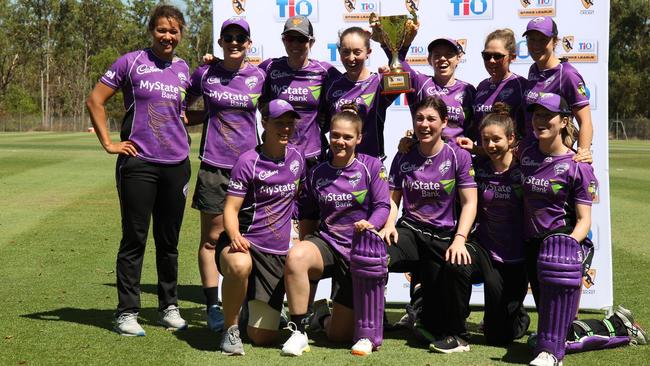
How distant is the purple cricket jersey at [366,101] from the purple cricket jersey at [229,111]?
551 mm

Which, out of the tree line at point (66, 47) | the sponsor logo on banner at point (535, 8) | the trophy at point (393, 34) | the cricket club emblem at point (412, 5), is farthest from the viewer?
the tree line at point (66, 47)

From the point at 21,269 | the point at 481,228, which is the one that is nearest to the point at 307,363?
the point at 481,228

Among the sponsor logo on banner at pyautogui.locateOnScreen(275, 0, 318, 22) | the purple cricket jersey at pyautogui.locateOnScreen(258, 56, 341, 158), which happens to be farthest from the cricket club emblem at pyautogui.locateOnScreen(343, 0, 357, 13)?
the purple cricket jersey at pyautogui.locateOnScreen(258, 56, 341, 158)

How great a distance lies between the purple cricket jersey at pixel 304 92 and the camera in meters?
5.96

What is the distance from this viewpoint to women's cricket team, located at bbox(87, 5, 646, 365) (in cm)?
529

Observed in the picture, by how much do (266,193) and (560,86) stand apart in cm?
213

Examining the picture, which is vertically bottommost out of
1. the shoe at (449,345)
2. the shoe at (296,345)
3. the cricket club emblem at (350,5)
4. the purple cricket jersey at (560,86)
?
the shoe at (449,345)

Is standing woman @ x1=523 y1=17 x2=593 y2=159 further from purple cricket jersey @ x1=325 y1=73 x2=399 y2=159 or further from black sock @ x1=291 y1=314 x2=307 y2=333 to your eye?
black sock @ x1=291 y1=314 x2=307 y2=333

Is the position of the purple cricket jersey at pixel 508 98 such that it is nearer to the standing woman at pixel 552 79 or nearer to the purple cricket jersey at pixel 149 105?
the standing woman at pixel 552 79

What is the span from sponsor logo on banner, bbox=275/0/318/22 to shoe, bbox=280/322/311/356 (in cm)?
287

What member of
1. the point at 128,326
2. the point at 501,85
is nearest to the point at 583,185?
the point at 501,85

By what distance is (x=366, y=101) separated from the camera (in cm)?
591

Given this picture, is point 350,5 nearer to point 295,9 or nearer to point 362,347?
point 295,9

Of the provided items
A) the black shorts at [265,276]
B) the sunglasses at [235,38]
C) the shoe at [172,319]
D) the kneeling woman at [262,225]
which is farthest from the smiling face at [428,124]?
the shoe at [172,319]
